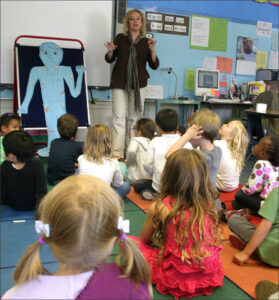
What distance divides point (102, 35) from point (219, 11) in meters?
2.22

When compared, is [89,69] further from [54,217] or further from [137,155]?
[54,217]

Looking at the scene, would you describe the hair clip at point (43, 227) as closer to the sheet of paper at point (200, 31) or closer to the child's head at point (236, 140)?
the child's head at point (236, 140)

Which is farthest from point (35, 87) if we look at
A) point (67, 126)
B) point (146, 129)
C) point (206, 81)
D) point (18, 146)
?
point (206, 81)

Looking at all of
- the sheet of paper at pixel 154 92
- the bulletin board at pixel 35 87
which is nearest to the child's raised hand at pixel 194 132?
the bulletin board at pixel 35 87

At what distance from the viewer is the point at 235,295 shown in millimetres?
1653

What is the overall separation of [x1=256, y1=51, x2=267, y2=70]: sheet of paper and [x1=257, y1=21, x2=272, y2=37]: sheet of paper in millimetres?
323

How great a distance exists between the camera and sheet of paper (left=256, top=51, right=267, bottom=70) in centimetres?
617

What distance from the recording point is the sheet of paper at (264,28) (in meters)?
6.04

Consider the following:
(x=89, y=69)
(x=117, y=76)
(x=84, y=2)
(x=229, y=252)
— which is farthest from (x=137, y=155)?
(x=84, y=2)

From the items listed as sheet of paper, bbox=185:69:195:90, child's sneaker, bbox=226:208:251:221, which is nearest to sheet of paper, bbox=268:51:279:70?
sheet of paper, bbox=185:69:195:90

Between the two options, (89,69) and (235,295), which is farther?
(89,69)

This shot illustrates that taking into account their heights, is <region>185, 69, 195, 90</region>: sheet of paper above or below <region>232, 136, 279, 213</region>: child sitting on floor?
above

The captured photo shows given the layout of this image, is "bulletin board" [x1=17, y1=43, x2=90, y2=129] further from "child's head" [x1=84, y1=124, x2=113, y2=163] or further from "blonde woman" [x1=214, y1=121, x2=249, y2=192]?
"blonde woman" [x1=214, y1=121, x2=249, y2=192]

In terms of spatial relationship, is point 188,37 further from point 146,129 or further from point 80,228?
point 80,228
